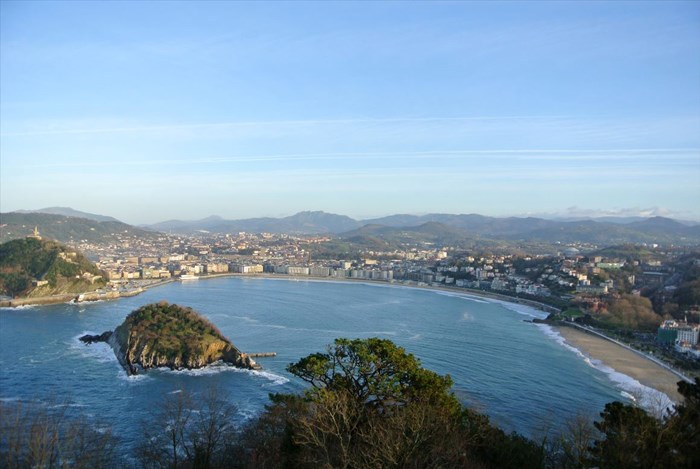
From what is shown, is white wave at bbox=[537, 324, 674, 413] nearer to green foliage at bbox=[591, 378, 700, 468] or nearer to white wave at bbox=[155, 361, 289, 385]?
green foliage at bbox=[591, 378, 700, 468]

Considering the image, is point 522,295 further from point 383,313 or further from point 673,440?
point 673,440

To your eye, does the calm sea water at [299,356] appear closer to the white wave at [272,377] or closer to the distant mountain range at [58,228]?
the white wave at [272,377]

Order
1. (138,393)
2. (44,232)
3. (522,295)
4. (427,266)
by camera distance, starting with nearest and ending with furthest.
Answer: (138,393) → (522,295) → (427,266) → (44,232)

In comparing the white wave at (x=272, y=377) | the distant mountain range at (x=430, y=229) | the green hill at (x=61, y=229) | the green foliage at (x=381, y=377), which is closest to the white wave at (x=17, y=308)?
the white wave at (x=272, y=377)

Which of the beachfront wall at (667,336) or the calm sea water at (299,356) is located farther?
the beachfront wall at (667,336)

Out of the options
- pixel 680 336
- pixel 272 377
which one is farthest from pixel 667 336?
pixel 272 377

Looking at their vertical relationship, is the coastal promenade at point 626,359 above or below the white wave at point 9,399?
below

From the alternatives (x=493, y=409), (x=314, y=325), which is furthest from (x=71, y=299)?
(x=493, y=409)
